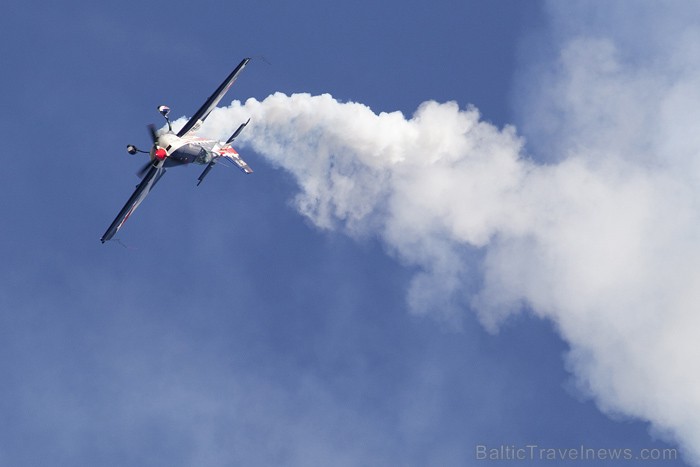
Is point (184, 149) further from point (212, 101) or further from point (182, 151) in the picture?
point (212, 101)

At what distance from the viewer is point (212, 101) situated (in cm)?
13762

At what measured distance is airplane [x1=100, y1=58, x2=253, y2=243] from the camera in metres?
128

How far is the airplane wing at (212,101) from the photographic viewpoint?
13562 centimetres

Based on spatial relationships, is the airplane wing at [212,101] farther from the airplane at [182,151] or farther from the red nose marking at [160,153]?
the red nose marking at [160,153]

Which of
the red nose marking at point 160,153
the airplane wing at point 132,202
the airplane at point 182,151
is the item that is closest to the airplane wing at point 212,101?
the airplane at point 182,151

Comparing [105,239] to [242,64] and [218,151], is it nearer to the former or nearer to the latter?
[218,151]

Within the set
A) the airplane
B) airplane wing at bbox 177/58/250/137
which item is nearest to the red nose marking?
the airplane

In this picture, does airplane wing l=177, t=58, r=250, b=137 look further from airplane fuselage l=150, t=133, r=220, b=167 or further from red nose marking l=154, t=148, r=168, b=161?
red nose marking l=154, t=148, r=168, b=161

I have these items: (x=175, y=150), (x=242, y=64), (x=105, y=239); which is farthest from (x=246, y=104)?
(x=105, y=239)

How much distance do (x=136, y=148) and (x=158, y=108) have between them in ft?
18.4

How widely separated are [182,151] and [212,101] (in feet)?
38.6

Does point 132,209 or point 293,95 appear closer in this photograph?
point 132,209

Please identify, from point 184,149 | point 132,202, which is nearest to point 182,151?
point 184,149

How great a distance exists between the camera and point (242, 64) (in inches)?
5389
